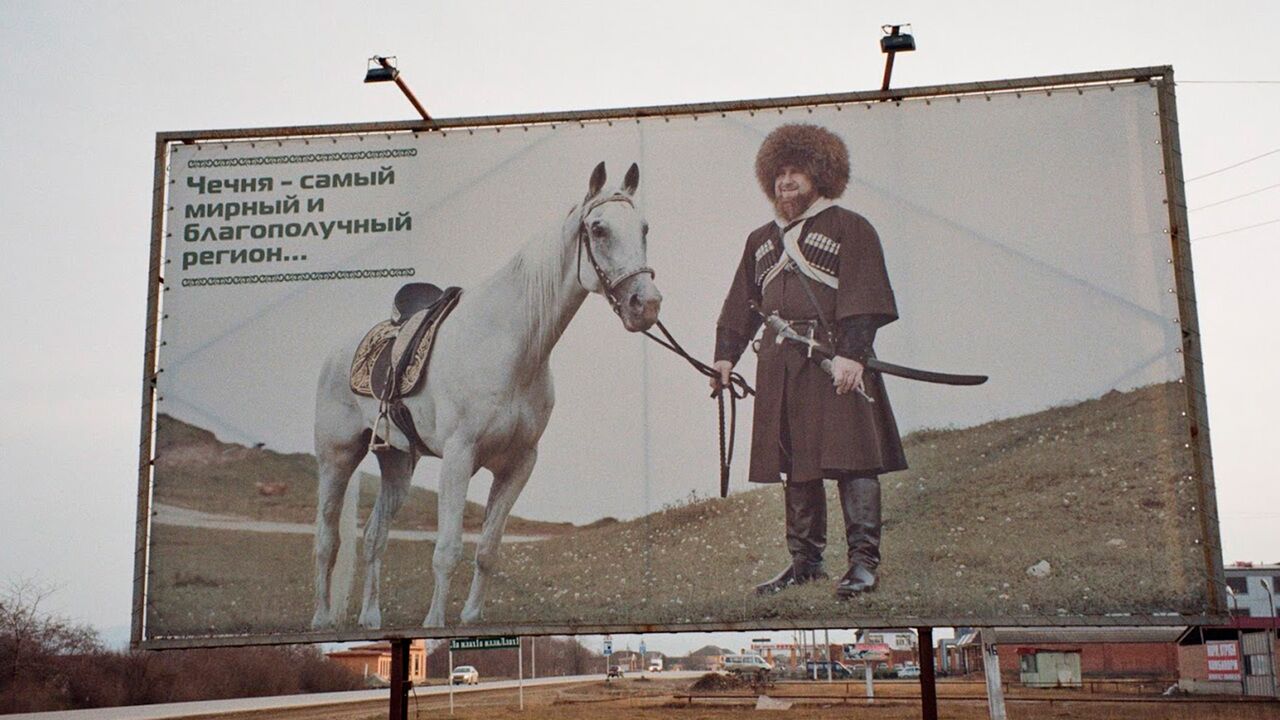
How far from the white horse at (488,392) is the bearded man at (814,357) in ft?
3.49

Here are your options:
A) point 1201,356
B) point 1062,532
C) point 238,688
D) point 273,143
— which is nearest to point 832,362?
point 1062,532

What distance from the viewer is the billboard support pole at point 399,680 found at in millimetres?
9953

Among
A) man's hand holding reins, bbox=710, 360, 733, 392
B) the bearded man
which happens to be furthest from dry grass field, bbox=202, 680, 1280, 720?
the bearded man

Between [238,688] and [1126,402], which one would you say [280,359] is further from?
[238,688]

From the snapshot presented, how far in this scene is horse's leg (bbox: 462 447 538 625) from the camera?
9.69 m

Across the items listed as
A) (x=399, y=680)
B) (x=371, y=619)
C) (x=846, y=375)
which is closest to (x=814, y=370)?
(x=846, y=375)

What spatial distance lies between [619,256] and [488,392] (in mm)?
1710

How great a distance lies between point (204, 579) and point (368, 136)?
440cm

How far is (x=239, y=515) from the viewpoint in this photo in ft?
33.0

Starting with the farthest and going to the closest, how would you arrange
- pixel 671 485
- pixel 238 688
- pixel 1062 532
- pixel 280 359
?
pixel 238 688
pixel 280 359
pixel 671 485
pixel 1062 532

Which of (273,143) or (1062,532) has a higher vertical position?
(273,143)

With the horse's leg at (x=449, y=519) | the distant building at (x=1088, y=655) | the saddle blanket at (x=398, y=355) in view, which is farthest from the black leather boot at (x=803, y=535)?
the distant building at (x=1088, y=655)

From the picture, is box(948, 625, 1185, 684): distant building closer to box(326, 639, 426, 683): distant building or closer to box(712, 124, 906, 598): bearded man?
box(712, 124, 906, 598): bearded man

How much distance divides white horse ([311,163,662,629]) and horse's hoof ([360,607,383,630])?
0.4 inches
